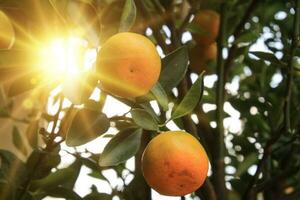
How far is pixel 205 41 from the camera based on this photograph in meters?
1.44

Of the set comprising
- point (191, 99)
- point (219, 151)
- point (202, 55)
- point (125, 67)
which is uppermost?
point (125, 67)

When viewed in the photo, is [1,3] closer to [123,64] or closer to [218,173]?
[123,64]

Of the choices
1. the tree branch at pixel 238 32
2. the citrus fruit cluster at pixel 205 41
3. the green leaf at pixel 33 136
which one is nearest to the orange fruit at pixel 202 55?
the citrus fruit cluster at pixel 205 41

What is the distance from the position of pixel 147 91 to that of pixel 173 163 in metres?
0.11

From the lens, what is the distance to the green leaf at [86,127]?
0.74m

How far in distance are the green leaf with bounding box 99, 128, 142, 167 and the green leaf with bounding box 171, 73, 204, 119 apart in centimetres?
7

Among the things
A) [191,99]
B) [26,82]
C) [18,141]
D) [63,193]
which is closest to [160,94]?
[191,99]

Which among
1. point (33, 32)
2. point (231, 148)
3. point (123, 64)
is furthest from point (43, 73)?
point (231, 148)

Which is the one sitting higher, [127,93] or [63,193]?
[127,93]

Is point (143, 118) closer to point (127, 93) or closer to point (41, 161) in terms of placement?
point (127, 93)

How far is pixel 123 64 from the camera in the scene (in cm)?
69

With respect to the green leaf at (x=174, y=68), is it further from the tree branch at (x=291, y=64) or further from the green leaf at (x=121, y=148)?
the tree branch at (x=291, y=64)

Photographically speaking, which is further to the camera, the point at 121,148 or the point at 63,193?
the point at 63,193

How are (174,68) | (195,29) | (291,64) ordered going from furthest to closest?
(195,29)
(291,64)
(174,68)
